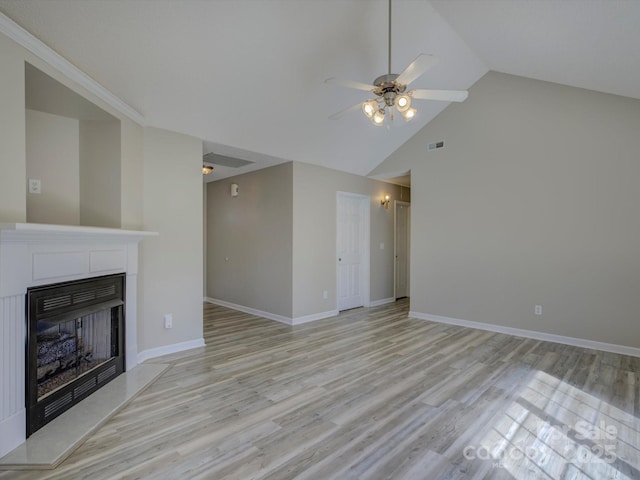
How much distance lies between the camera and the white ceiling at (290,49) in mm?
2385

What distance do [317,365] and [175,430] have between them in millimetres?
1490

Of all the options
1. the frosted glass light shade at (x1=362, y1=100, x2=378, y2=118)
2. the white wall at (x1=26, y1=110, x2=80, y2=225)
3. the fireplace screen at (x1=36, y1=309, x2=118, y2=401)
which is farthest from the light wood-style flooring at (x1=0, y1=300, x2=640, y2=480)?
the frosted glass light shade at (x1=362, y1=100, x2=378, y2=118)

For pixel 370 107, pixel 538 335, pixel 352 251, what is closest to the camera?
pixel 370 107

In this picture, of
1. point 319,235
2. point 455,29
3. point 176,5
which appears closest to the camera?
point 176,5

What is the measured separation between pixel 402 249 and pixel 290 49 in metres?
4.91

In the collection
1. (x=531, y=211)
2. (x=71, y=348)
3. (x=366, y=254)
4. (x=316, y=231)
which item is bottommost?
(x=71, y=348)

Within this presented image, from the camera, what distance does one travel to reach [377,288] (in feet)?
20.9

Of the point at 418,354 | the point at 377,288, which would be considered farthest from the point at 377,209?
the point at 418,354

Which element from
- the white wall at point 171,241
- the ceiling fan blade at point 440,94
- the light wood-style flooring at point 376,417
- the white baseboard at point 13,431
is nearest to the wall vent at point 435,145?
the ceiling fan blade at point 440,94

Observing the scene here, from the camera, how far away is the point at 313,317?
520cm

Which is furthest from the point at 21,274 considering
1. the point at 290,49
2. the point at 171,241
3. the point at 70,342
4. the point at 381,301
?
the point at 381,301

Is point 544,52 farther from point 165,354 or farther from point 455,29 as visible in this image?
point 165,354

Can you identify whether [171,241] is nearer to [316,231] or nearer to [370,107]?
[316,231]

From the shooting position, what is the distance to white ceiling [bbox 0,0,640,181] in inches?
93.9
